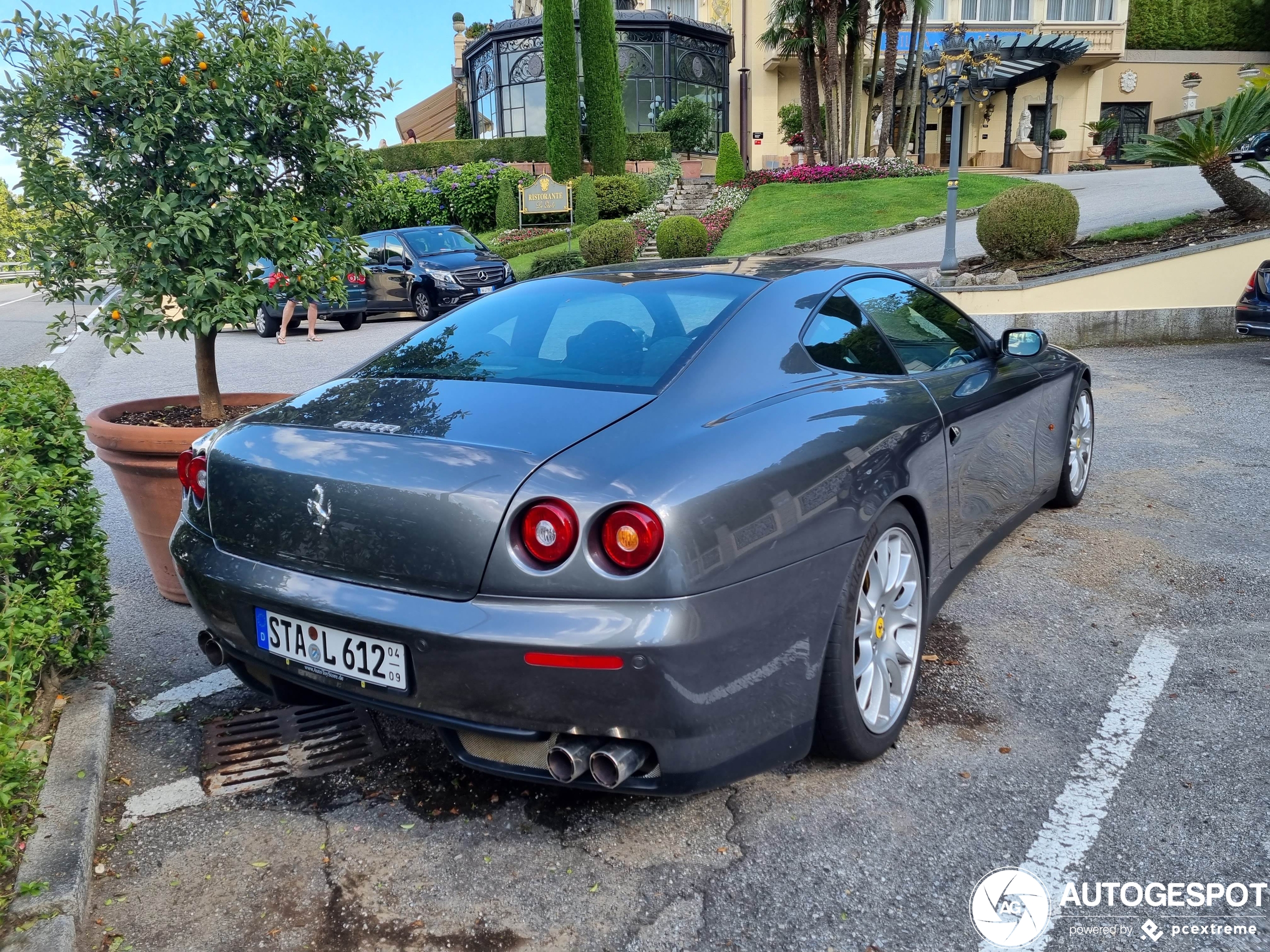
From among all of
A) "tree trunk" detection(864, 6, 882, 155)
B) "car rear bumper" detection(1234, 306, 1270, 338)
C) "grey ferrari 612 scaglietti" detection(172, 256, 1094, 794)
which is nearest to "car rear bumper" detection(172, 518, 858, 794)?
"grey ferrari 612 scaglietti" detection(172, 256, 1094, 794)

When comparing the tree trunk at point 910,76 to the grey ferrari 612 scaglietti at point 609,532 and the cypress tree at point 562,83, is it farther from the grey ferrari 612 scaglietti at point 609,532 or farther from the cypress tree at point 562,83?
the grey ferrari 612 scaglietti at point 609,532

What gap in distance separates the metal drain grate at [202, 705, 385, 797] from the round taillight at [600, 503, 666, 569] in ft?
3.95

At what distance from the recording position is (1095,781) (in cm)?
273

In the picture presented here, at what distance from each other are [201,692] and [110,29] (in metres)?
2.86

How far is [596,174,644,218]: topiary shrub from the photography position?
90.3 ft

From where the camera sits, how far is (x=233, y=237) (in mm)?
4273

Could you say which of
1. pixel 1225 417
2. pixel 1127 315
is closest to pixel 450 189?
pixel 1127 315

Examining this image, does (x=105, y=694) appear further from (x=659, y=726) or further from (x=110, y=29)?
(x=110, y=29)

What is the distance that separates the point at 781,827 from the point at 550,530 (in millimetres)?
1065

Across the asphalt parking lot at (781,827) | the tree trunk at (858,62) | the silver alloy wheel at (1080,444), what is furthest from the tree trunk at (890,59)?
the asphalt parking lot at (781,827)

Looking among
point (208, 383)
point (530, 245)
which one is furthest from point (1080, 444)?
point (530, 245)

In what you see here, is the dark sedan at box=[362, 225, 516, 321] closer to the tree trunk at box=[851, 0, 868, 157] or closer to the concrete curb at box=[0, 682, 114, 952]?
the concrete curb at box=[0, 682, 114, 952]

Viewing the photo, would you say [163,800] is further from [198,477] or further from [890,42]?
[890,42]

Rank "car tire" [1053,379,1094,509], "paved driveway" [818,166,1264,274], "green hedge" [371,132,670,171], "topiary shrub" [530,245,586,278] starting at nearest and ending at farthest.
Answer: "car tire" [1053,379,1094,509]
"paved driveway" [818,166,1264,274]
"topiary shrub" [530,245,586,278]
"green hedge" [371,132,670,171]
